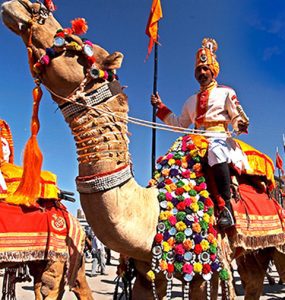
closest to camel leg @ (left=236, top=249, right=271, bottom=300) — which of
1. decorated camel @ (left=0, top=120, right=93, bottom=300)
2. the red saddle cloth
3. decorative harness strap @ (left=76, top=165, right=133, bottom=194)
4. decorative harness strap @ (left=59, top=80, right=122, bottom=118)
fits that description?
the red saddle cloth

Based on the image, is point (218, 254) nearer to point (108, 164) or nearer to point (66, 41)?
point (108, 164)

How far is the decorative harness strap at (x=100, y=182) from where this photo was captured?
304 cm

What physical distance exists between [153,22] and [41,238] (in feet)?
10.7

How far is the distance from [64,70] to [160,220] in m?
1.38

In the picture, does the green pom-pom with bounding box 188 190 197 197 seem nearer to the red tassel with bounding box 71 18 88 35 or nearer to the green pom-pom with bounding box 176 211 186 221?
the green pom-pom with bounding box 176 211 186 221

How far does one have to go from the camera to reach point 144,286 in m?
3.69

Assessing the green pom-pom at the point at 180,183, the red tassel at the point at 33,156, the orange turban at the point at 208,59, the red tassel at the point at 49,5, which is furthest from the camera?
the orange turban at the point at 208,59

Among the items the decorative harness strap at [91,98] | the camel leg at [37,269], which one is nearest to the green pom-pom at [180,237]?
the decorative harness strap at [91,98]

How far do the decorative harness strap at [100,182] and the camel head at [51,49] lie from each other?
599mm

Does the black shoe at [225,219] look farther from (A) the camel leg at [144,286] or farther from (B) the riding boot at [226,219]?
(A) the camel leg at [144,286]

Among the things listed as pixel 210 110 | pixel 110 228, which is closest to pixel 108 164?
pixel 110 228

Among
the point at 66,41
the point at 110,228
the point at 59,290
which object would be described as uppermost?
the point at 66,41

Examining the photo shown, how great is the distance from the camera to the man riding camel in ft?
12.5

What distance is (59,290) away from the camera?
19.7 feet
